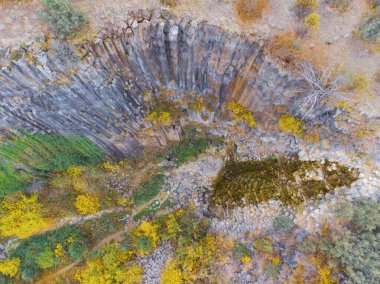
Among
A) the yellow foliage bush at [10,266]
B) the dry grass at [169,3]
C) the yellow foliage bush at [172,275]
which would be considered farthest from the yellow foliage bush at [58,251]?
the dry grass at [169,3]

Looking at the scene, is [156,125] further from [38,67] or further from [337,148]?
[337,148]

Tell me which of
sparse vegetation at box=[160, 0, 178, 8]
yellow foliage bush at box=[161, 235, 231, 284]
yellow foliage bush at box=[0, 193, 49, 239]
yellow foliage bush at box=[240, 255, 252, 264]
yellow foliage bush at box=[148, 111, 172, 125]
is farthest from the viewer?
yellow foliage bush at box=[0, 193, 49, 239]

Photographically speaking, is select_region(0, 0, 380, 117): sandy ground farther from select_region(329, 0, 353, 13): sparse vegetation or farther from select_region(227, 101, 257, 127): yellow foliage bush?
select_region(227, 101, 257, 127): yellow foliage bush

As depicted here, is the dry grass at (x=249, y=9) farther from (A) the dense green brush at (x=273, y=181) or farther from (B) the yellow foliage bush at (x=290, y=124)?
(A) the dense green brush at (x=273, y=181)

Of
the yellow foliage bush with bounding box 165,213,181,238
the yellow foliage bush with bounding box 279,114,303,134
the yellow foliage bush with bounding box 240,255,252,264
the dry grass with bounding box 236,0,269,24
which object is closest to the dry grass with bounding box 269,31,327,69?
the dry grass with bounding box 236,0,269,24

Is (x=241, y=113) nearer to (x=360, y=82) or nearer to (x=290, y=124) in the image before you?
(x=290, y=124)

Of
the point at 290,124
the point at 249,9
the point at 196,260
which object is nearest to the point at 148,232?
the point at 196,260
